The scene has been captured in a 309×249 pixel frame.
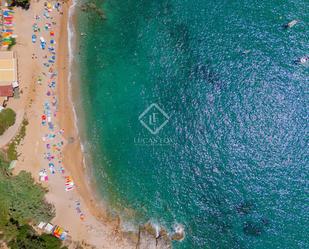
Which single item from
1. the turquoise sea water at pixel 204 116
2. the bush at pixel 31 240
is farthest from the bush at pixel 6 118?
the bush at pixel 31 240

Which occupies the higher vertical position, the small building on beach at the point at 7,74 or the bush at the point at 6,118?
the small building on beach at the point at 7,74

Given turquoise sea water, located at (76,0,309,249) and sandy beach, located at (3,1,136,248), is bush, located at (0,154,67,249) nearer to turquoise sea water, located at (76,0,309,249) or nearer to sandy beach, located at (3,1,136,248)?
sandy beach, located at (3,1,136,248)

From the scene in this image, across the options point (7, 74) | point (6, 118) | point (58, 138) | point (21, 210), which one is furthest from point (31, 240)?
point (7, 74)

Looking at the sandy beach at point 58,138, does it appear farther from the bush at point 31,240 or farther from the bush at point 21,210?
the bush at point 31,240

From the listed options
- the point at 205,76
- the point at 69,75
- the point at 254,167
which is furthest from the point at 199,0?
the point at 254,167

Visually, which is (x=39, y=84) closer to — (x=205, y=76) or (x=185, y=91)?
(x=185, y=91)
